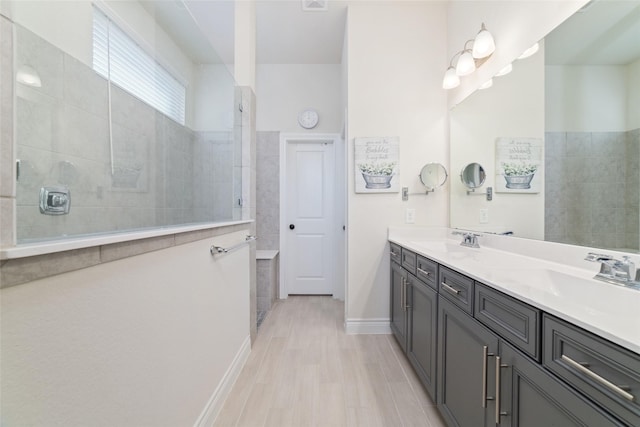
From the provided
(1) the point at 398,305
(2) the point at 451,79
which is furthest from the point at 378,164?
(1) the point at 398,305

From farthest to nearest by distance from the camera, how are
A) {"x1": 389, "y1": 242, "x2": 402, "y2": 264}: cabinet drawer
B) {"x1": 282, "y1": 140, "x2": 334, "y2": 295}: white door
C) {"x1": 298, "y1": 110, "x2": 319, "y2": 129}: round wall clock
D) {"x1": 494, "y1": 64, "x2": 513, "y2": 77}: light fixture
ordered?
{"x1": 282, "y1": 140, "x2": 334, "y2": 295}: white door < {"x1": 298, "y1": 110, "x2": 319, "y2": 129}: round wall clock < {"x1": 389, "y1": 242, "x2": 402, "y2": 264}: cabinet drawer < {"x1": 494, "y1": 64, "x2": 513, "y2": 77}: light fixture

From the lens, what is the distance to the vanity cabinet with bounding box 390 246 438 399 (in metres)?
1.48

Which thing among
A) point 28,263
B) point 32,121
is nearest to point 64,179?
point 32,121

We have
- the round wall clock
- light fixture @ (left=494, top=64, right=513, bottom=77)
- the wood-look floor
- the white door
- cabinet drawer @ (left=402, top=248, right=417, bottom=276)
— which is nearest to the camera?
the wood-look floor

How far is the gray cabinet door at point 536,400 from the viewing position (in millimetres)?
609

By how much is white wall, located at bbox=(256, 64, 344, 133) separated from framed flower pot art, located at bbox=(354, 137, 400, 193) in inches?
44.9

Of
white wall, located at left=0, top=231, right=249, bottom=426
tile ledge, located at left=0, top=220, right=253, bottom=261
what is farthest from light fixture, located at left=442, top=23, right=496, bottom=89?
tile ledge, located at left=0, top=220, right=253, bottom=261

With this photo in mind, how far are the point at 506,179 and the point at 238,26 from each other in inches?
91.9

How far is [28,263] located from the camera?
1.67ft

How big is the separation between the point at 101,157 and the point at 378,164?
2017 millimetres

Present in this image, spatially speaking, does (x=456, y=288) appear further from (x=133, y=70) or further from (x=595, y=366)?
(x=133, y=70)

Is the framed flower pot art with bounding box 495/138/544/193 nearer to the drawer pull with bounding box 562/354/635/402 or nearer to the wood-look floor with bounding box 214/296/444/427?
the drawer pull with bounding box 562/354/635/402

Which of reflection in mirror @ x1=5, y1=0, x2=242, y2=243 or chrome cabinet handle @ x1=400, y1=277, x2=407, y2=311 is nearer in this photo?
reflection in mirror @ x1=5, y1=0, x2=242, y2=243

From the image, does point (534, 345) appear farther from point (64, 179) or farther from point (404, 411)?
point (64, 179)
